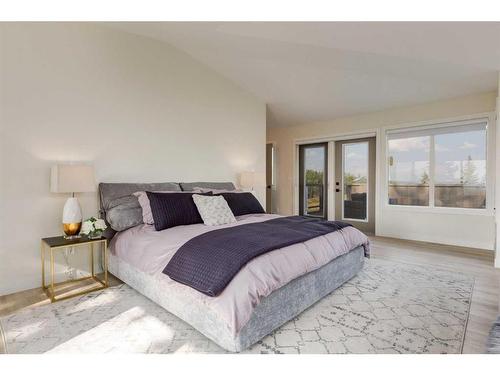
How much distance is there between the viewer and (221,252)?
6.17ft

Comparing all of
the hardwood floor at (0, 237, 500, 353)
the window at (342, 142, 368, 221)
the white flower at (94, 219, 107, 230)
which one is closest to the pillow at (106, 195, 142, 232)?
→ the white flower at (94, 219, 107, 230)

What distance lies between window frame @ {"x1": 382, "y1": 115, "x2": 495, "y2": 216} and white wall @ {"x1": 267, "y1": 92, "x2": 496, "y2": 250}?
0.11ft

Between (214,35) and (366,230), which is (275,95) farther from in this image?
(366,230)

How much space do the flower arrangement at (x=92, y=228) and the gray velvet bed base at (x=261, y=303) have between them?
0.36 m

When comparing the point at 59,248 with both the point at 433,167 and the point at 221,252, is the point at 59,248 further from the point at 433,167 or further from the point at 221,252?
the point at 433,167

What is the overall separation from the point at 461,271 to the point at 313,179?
131 inches

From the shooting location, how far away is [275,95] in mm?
5000

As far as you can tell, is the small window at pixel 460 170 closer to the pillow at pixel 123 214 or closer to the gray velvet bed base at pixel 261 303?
the gray velvet bed base at pixel 261 303

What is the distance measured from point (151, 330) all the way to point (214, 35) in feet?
10.4

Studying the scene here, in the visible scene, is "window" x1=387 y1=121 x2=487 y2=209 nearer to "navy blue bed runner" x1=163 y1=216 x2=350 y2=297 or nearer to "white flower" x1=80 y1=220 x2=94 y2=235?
"navy blue bed runner" x1=163 y1=216 x2=350 y2=297

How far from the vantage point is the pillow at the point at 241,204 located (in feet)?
11.3

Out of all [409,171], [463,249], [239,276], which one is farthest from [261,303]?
[409,171]

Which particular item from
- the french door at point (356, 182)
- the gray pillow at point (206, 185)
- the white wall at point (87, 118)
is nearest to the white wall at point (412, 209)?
the french door at point (356, 182)

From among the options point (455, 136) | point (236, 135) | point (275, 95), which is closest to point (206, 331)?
point (236, 135)
